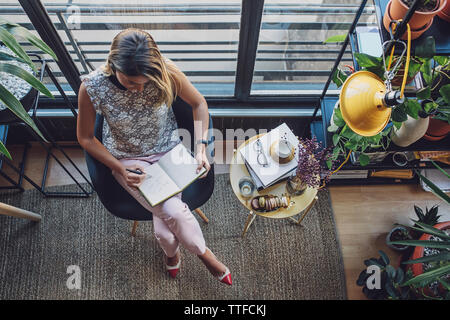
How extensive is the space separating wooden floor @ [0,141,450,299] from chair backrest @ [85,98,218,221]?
1.82ft

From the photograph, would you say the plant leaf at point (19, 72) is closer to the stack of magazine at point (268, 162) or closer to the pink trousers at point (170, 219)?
the pink trousers at point (170, 219)

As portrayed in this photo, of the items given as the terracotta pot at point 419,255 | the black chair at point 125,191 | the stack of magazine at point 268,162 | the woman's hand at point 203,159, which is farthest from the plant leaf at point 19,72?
the terracotta pot at point 419,255

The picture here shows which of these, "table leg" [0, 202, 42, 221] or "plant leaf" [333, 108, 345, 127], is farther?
"table leg" [0, 202, 42, 221]

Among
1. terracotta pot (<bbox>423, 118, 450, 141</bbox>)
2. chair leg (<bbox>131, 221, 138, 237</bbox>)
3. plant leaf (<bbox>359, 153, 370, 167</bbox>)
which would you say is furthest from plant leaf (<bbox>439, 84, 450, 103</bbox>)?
chair leg (<bbox>131, 221, 138, 237</bbox>)

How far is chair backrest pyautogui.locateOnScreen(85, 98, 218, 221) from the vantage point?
5.48 ft

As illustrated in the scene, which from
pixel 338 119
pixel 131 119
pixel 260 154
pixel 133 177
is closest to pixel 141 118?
pixel 131 119

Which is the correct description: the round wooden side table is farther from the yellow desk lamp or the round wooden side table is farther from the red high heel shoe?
the yellow desk lamp

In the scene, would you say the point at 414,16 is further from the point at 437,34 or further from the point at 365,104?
the point at 365,104

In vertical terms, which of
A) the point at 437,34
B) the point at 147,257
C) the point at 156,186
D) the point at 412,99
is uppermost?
the point at 437,34

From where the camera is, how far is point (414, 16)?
1.15m

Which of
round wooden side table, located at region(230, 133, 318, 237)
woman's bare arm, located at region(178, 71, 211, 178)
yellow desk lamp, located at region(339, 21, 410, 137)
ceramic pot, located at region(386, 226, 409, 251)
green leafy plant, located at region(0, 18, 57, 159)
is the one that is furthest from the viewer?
ceramic pot, located at region(386, 226, 409, 251)

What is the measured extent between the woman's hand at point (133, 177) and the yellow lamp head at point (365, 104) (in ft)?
3.08

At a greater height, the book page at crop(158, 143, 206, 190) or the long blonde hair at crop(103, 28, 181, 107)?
the long blonde hair at crop(103, 28, 181, 107)

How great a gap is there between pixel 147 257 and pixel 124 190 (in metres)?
0.54
